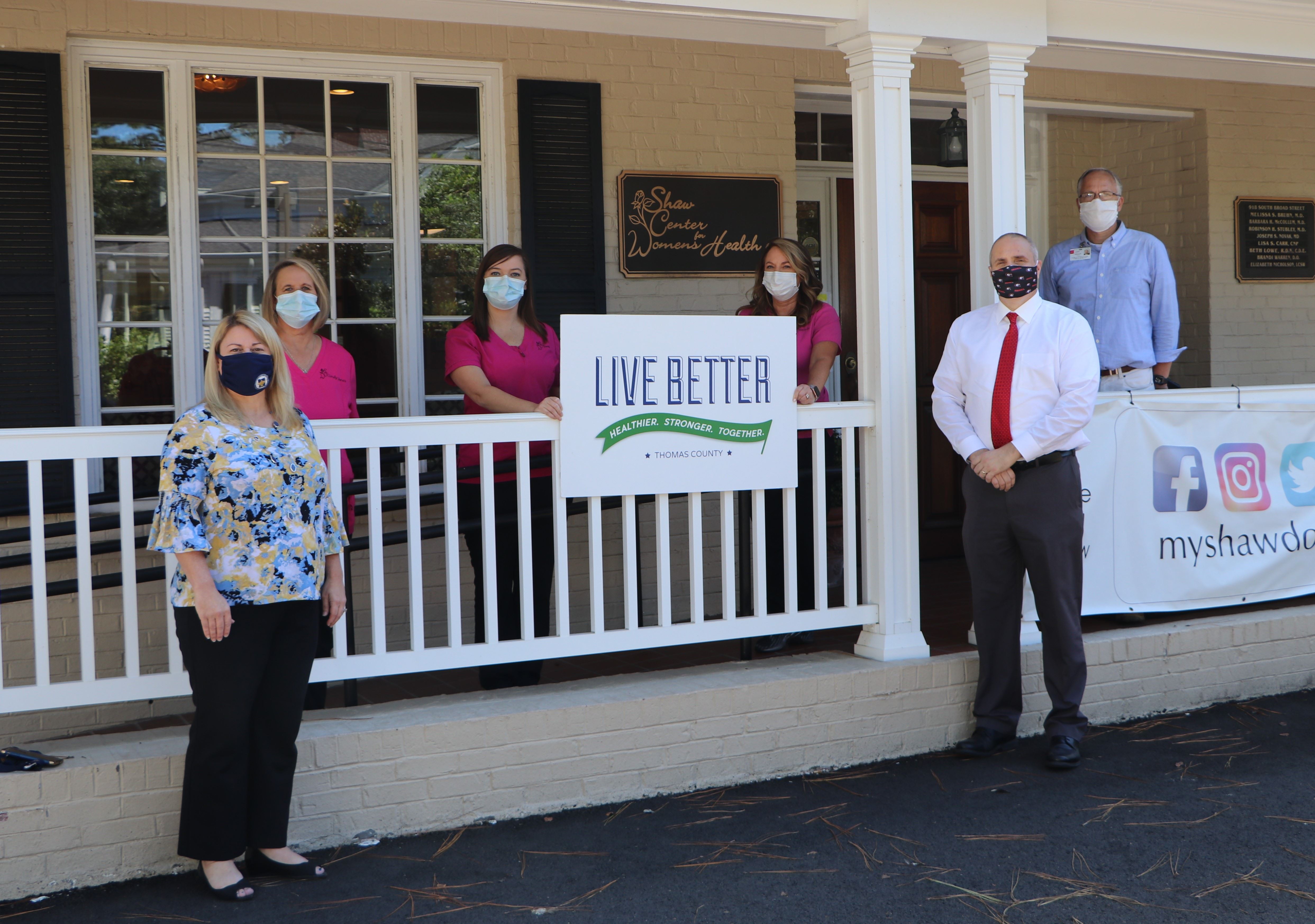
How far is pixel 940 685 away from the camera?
452 centimetres

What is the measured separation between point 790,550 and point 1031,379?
1.01 m

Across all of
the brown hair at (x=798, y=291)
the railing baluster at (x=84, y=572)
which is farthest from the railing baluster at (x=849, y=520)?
the railing baluster at (x=84, y=572)

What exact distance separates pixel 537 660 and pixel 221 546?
1.31m

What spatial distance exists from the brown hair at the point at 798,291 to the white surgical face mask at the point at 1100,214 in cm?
116

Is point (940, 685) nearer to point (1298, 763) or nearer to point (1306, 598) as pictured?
point (1298, 763)

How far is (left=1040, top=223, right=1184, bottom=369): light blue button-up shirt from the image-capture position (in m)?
5.03

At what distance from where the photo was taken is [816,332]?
4.80m

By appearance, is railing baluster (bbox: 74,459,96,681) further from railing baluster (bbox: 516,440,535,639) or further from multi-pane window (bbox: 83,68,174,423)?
multi-pane window (bbox: 83,68,174,423)

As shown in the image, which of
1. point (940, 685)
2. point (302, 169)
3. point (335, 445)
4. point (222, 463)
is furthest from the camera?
point (302, 169)

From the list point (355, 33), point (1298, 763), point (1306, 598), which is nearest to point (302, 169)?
point (355, 33)

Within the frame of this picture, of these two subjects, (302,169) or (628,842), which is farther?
(302,169)

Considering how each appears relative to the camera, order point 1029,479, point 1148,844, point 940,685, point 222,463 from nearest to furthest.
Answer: point 222,463
point 1148,844
point 1029,479
point 940,685

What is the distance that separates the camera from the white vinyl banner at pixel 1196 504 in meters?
4.85

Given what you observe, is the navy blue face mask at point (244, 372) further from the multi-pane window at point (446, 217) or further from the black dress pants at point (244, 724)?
the multi-pane window at point (446, 217)
